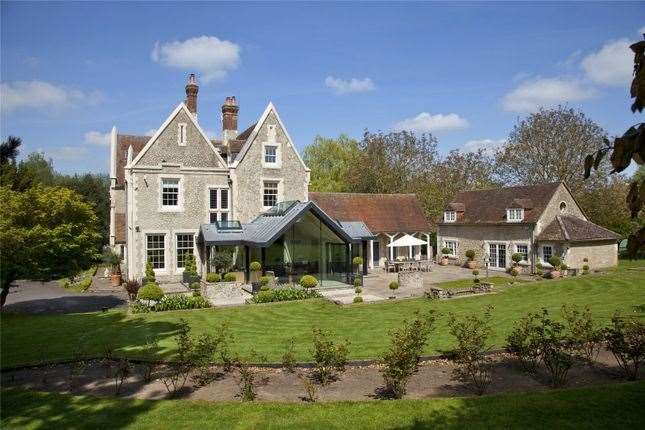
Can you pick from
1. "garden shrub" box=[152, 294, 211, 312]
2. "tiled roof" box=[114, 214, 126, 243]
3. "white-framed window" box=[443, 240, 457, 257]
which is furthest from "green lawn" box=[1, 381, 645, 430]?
"white-framed window" box=[443, 240, 457, 257]

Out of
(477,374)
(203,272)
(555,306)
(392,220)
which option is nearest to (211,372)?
(477,374)

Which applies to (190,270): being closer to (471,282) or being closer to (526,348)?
(471,282)

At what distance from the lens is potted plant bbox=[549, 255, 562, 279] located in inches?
1208

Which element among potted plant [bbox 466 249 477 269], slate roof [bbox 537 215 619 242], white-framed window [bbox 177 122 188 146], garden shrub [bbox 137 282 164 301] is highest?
white-framed window [bbox 177 122 188 146]

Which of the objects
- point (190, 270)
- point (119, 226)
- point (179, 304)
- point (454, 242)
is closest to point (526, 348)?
point (179, 304)

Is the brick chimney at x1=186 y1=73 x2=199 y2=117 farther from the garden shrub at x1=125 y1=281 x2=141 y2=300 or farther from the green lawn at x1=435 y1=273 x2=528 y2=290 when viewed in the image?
the green lawn at x1=435 y1=273 x2=528 y2=290

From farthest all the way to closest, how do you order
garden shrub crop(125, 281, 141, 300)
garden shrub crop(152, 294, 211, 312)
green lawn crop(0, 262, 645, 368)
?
garden shrub crop(125, 281, 141, 300)
garden shrub crop(152, 294, 211, 312)
green lawn crop(0, 262, 645, 368)

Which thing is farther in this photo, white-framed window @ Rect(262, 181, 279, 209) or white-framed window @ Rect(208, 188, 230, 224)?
white-framed window @ Rect(262, 181, 279, 209)

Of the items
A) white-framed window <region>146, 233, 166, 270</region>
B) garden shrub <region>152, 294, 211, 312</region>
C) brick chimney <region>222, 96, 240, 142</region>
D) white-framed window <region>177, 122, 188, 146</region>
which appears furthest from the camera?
brick chimney <region>222, 96, 240, 142</region>

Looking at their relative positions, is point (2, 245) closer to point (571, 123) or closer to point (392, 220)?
point (392, 220)

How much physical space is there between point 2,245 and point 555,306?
937 inches

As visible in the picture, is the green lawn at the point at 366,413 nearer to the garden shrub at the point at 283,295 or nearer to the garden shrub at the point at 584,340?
the garden shrub at the point at 584,340

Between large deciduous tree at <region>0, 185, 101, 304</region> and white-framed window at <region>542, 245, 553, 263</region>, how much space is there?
29.2 metres

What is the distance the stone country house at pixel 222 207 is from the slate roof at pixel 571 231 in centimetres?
1311
